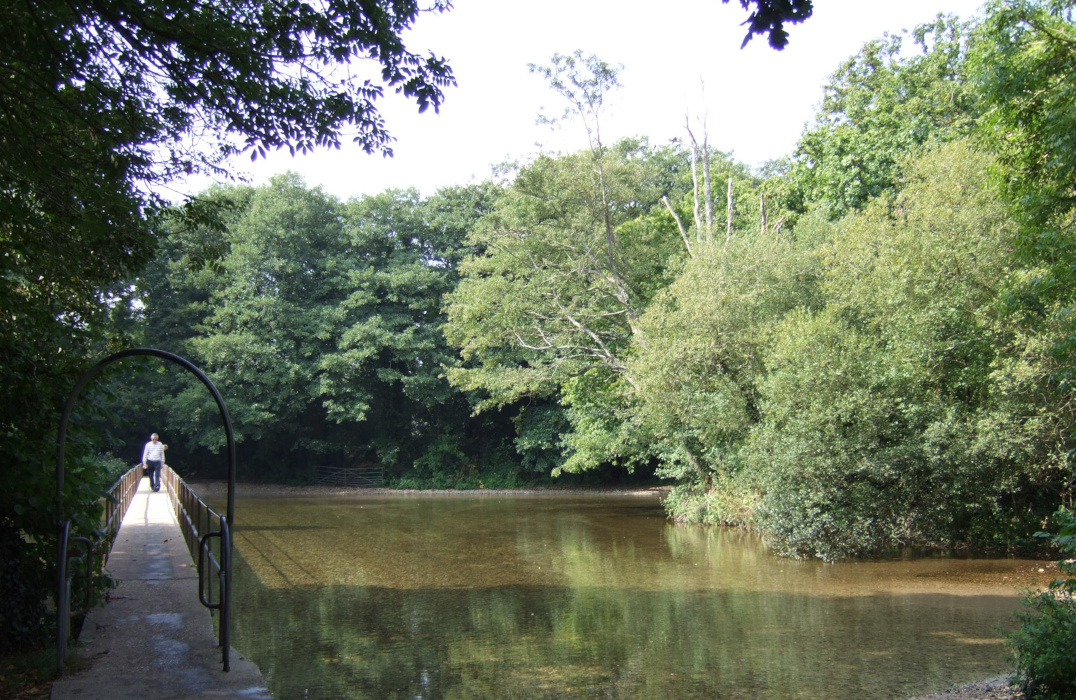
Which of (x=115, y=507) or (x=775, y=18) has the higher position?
(x=775, y=18)

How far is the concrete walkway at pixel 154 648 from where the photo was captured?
530cm

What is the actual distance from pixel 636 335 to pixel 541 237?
4.74 metres

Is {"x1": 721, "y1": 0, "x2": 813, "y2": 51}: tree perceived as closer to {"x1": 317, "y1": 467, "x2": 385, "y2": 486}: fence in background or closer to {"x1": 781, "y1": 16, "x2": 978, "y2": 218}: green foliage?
{"x1": 781, "y1": 16, "x2": 978, "y2": 218}: green foliage

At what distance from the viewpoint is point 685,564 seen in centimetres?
1430

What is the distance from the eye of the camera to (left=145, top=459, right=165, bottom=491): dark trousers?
813 inches

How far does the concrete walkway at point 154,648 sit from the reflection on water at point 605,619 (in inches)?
36.8

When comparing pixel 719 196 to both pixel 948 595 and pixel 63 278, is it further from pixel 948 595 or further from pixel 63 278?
pixel 63 278

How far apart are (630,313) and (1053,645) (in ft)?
62.4

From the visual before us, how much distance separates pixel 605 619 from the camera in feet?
32.7

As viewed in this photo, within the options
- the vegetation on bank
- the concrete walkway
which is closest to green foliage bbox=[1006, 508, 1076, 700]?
the vegetation on bank

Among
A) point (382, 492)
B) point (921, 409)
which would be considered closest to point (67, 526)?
point (921, 409)

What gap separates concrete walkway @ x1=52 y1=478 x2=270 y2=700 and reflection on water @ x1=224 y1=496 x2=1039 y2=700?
36.8 inches

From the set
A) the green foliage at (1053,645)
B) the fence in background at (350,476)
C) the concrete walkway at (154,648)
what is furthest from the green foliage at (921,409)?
the fence in background at (350,476)

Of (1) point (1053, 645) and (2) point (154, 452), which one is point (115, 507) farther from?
(1) point (1053, 645)
